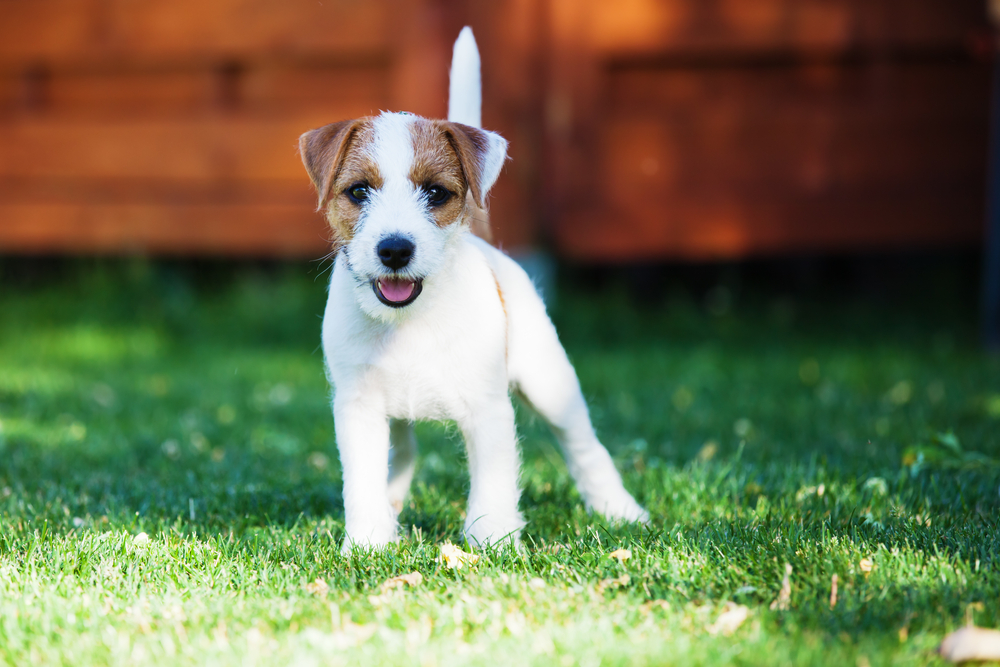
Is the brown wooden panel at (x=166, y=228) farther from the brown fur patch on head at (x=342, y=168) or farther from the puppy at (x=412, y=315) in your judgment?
the puppy at (x=412, y=315)

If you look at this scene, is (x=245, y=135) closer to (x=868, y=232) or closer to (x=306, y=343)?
(x=306, y=343)

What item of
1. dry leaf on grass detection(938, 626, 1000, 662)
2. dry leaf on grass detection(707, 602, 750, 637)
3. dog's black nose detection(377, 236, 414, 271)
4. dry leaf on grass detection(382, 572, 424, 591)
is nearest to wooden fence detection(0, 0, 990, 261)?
dog's black nose detection(377, 236, 414, 271)

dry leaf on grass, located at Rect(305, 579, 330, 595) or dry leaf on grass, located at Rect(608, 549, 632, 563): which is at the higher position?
dry leaf on grass, located at Rect(608, 549, 632, 563)

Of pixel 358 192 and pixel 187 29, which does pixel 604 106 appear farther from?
pixel 358 192

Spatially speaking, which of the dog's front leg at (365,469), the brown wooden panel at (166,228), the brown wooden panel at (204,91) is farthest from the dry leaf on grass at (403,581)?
the brown wooden panel at (204,91)

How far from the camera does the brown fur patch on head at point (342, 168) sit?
9.33ft

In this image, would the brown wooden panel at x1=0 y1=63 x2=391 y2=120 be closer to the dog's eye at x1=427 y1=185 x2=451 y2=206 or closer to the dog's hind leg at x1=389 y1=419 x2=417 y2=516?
the dog's hind leg at x1=389 y1=419 x2=417 y2=516

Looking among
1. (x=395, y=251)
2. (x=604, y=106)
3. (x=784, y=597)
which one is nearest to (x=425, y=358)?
(x=395, y=251)

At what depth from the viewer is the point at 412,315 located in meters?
2.85

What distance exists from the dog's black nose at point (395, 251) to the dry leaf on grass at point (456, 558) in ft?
2.68

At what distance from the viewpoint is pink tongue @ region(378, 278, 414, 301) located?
9.01ft

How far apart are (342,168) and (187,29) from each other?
5.29 m

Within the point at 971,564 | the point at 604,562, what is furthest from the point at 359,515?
the point at 971,564

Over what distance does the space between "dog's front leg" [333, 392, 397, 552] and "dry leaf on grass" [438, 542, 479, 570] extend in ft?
0.71
